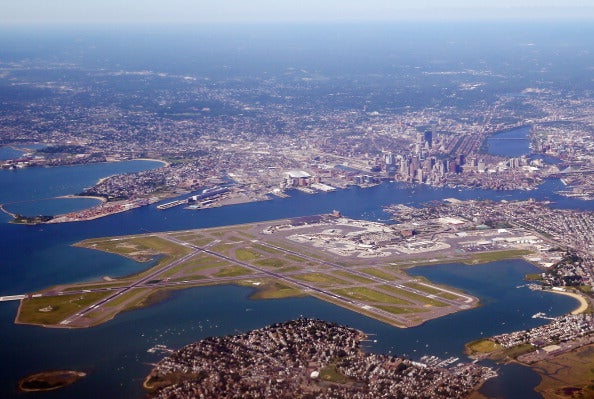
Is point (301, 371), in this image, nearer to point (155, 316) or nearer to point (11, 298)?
point (155, 316)

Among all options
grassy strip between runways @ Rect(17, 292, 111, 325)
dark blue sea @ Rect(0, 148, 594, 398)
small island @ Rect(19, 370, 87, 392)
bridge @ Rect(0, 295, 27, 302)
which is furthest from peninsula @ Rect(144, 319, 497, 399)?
bridge @ Rect(0, 295, 27, 302)

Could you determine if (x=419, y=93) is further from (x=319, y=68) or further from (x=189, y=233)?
(x=189, y=233)

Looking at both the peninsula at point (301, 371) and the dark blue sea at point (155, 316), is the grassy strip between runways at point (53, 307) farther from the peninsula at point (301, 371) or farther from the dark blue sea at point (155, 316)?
the peninsula at point (301, 371)

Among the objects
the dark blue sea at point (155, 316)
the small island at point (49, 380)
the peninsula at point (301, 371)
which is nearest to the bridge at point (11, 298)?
the dark blue sea at point (155, 316)

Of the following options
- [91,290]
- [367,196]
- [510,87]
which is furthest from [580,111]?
[91,290]

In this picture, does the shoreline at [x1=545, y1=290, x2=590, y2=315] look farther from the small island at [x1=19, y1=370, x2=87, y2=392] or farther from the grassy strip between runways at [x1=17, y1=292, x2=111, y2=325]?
the grassy strip between runways at [x1=17, y1=292, x2=111, y2=325]

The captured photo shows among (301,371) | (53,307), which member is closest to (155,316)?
(53,307)
